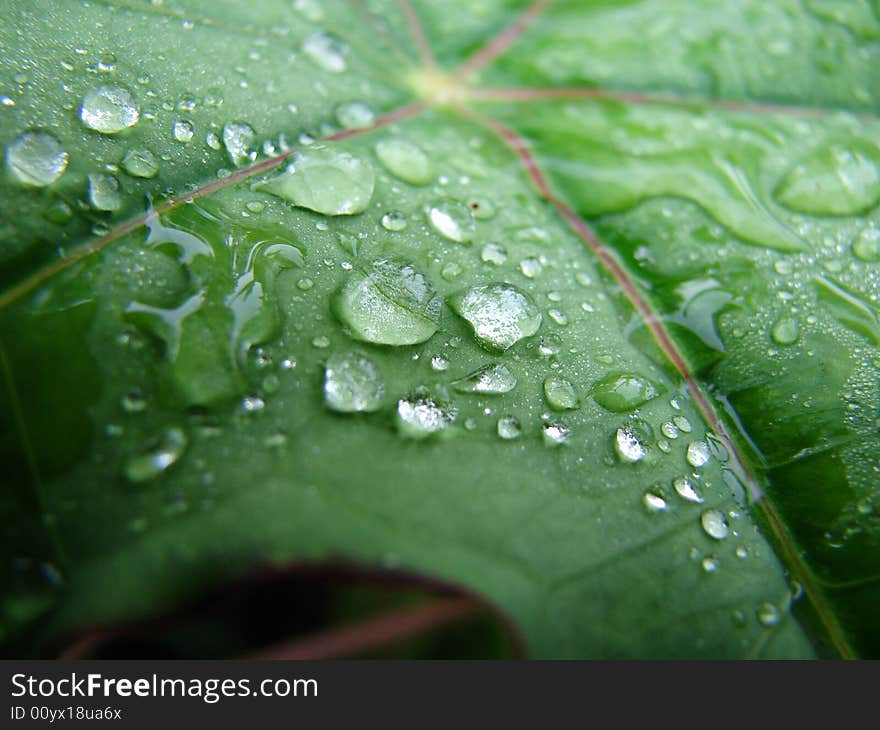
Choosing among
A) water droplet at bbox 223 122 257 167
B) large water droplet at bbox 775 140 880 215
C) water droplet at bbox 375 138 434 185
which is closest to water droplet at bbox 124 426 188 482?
water droplet at bbox 223 122 257 167

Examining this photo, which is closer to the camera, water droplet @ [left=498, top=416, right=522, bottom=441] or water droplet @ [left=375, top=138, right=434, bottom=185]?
water droplet @ [left=498, top=416, right=522, bottom=441]

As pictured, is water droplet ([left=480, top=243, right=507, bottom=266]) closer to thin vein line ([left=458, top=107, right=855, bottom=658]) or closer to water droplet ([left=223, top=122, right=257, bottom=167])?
thin vein line ([left=458, top=107, right=855, bottom=658])

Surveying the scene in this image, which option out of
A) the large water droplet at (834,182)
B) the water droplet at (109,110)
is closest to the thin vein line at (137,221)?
the water droplet at (109,110)

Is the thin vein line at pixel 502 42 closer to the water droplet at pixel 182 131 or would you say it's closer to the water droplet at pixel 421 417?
the water droplet at pixel 182 131

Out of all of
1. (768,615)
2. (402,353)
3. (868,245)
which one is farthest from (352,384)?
(868,245)

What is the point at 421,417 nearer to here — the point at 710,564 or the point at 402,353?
the point at 402,353

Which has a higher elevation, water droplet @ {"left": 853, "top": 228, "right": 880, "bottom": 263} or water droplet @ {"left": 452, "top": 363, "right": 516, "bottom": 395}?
water droplet @ {"left": 853, "top": 228, "right": 880, "bottom": 263}
